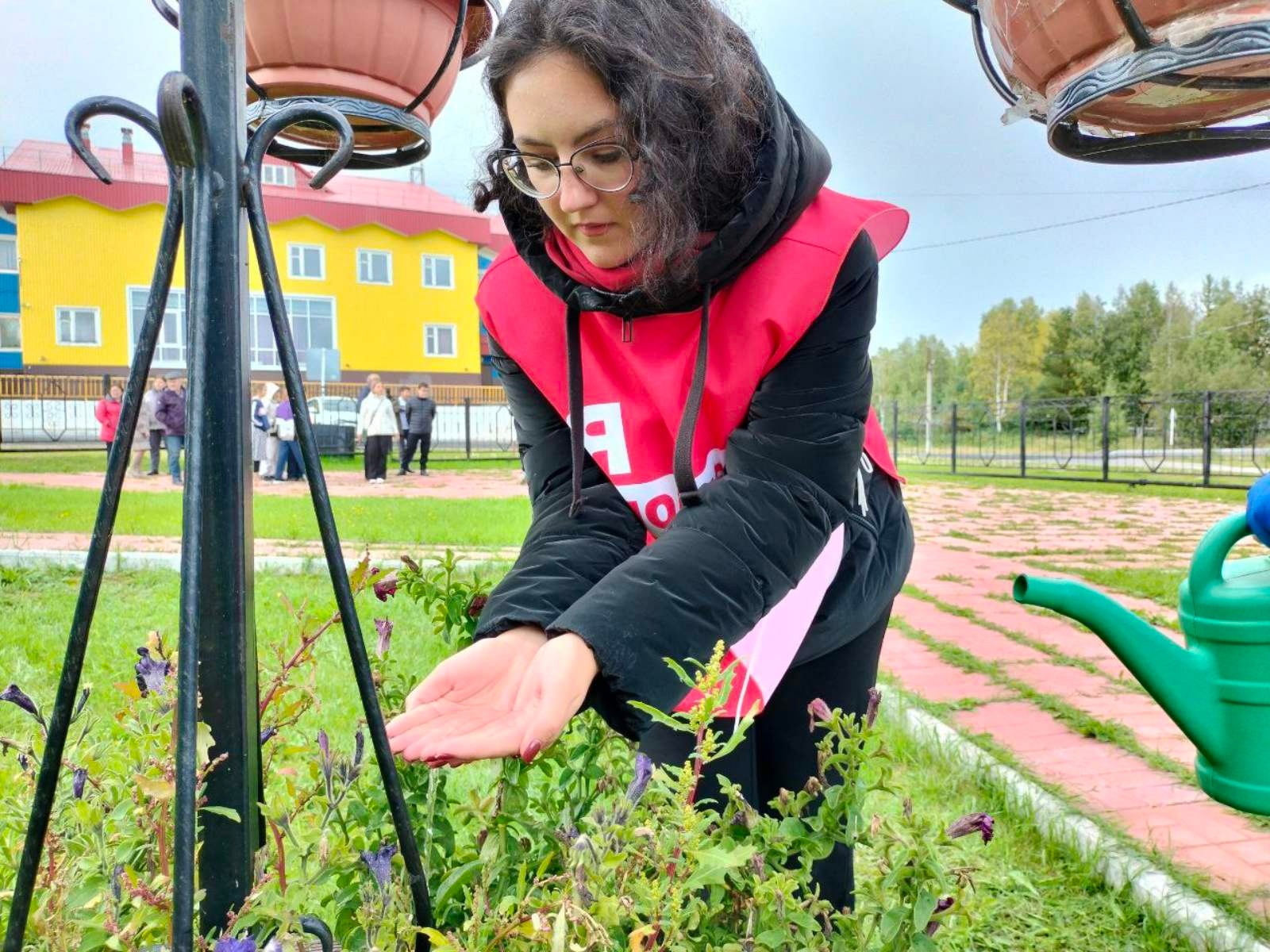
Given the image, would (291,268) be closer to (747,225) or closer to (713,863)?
(747,225)

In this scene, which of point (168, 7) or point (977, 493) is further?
point (977, 493)

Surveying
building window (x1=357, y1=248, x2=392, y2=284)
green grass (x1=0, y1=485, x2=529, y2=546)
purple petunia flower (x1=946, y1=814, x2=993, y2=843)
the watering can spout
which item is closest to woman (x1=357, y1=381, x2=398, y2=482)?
green grass (x1=0, y1=485, x2=529, y2=546)

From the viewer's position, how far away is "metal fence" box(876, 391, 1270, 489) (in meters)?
13.4

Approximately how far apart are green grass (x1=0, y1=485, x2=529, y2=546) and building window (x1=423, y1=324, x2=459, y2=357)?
1795cm

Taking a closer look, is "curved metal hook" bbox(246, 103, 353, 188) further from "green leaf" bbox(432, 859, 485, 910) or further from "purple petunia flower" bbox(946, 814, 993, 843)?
"purple petunia flower" bbox(946, 814, 993, 843)

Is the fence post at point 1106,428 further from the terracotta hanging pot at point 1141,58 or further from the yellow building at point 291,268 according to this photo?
the yellow building at point 291,268

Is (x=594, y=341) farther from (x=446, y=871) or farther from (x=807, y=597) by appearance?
(x=446, y=871)

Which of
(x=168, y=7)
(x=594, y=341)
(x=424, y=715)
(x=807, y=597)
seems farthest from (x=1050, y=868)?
(x=168, y=7)

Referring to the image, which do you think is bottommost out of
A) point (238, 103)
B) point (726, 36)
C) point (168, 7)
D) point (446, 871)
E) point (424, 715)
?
point (446, 871)

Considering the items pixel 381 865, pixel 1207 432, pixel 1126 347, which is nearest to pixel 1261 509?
pixel 381 865

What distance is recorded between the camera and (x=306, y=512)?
795cm

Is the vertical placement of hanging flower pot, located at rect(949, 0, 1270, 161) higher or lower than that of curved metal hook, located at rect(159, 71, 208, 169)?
higher

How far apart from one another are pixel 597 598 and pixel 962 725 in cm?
237

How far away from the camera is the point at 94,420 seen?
20141mm
